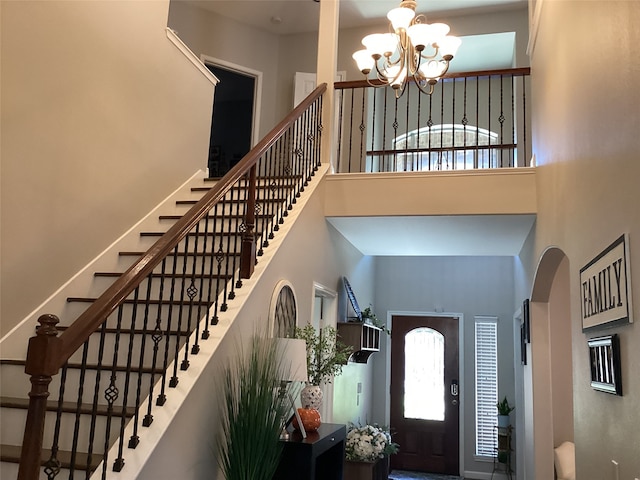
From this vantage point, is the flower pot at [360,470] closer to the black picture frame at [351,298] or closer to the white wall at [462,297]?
the black picture frame at [351,298]

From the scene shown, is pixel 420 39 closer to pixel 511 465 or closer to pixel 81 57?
pixel 81 57

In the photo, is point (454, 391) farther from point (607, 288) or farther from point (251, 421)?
point (607, 288)

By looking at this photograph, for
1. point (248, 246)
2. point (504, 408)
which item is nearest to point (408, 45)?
point (248, 246)

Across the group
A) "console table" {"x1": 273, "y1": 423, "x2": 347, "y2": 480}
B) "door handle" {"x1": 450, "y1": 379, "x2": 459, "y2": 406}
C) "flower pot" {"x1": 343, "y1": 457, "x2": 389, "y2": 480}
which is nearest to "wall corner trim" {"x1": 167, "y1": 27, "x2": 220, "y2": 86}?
"console table" {"x1": 273, "y1": 423, "x2": 347, "y2": 480}

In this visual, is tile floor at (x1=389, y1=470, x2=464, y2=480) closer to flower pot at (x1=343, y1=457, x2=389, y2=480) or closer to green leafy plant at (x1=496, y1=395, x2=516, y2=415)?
green leafy plant at (x1=496, y1=395, x2=516, y2=415)

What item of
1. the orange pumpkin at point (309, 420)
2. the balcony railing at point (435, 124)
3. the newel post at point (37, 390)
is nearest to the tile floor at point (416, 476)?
the balcony railing at point (435, 124)

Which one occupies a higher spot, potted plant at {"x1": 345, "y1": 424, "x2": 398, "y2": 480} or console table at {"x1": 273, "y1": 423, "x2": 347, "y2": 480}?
console table at {"x1": 273, "y1": 423, "x2": 347, "y2": 480}

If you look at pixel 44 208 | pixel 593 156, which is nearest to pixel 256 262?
pixel 44 208

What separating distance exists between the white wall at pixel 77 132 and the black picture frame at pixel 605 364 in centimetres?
320

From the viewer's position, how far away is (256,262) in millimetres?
3686

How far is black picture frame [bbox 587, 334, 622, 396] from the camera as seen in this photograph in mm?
2021

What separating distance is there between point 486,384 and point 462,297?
49.5 inches

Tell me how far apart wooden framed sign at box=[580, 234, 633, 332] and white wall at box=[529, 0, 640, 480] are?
0.04 meters

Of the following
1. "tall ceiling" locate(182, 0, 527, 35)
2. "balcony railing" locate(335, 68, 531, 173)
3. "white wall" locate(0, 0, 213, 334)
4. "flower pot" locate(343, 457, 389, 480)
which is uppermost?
"tall ceiling" locate(182, 0, 527, 35)
